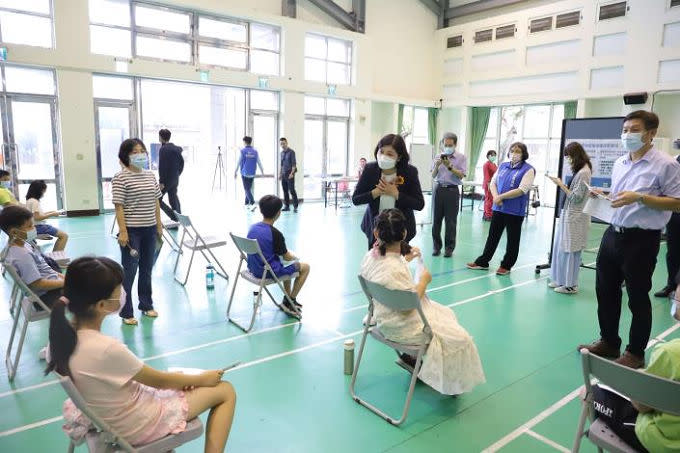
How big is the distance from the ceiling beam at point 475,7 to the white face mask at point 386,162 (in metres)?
11.5

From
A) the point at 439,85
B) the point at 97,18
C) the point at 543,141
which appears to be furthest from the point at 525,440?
the point at 439,85

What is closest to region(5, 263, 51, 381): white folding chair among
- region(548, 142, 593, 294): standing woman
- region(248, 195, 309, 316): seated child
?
region(248, 195, 309, 316): seated child

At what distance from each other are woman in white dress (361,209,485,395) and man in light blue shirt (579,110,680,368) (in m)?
1.23

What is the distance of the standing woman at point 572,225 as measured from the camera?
4598 millimetres

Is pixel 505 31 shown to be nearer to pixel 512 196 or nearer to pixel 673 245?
pixel 512 196

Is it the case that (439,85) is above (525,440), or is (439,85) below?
above

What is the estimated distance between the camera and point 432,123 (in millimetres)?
14875

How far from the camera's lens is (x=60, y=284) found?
3.02m

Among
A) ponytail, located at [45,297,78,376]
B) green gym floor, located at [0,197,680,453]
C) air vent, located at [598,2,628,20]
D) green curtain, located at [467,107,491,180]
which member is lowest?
green gym floor, located at [0,197,680,453]

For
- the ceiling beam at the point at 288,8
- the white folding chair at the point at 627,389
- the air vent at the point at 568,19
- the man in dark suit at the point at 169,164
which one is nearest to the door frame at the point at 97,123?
the man in dark suit at the point at 169,164

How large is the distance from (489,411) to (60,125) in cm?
913

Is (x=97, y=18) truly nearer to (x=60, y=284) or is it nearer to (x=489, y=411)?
(x=60, y=284)

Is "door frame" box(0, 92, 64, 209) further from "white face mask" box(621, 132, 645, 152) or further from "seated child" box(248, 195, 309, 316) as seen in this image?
"white face mask" box(621, 132, 645, 152)

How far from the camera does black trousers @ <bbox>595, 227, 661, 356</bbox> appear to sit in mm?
2908
